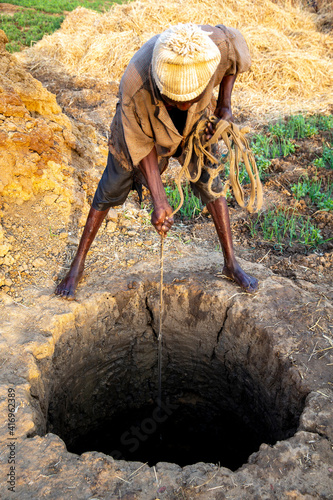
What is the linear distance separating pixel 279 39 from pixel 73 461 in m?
7.33

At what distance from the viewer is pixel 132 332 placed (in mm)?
2777

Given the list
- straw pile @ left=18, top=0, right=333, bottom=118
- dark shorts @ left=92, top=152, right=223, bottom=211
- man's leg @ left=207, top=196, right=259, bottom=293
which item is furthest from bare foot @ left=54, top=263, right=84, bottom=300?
straw pile @ left=18, top=0, right=333, bottom=118

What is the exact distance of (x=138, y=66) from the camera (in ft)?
5.80

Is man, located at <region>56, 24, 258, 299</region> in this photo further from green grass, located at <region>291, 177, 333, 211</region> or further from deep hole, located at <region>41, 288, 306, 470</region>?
green grass, located at <region>291, 177, 333, 211</region>

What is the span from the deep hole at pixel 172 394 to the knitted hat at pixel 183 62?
1408 millimetres

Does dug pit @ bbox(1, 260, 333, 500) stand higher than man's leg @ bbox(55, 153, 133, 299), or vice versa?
man's leg @ bbox(55, 153, 133, 299)

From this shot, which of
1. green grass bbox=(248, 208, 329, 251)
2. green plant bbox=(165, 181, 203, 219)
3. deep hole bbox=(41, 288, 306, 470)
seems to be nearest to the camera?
deep hole bbox=(41, 288, 306, 470)

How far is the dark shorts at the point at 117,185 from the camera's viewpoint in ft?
7.38

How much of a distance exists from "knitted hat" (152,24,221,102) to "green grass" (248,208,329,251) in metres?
1.83

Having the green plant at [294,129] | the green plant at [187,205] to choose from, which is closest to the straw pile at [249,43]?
the green plant at [294,129]

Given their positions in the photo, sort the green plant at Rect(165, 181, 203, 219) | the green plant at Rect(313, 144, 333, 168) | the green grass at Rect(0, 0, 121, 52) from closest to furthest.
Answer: the green plant at Rect(165, 181, 203, 219), the green plant at Rect(313, 144, 333, 168), the green grass at Rect(0, 0, 121, 52)

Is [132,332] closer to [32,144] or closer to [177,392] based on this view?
[177,392]

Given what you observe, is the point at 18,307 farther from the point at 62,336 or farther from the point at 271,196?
the point at 271,196

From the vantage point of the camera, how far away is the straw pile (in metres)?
6.10
